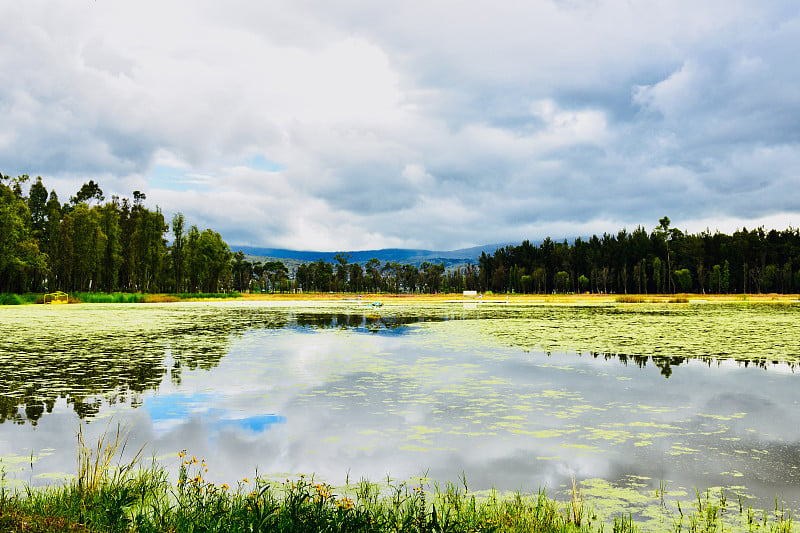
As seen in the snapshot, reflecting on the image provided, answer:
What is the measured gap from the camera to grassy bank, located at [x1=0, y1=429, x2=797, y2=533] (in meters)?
5.30

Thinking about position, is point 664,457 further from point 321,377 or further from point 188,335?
point 188,335

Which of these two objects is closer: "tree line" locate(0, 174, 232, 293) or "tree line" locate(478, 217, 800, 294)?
"tree line" locate(0, 174, 232, 293)

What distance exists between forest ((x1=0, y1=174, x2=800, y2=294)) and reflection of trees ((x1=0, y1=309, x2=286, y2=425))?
56941mm

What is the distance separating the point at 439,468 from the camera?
7848mm

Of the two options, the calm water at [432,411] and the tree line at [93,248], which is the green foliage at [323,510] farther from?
the tree line at [93,248]

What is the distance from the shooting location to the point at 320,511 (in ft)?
18.5

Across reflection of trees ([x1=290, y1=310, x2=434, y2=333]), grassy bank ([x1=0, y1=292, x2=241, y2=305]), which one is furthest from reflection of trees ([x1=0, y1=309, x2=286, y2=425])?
grassy bank ([x1=0, y1=292, x2=241, y2=305])

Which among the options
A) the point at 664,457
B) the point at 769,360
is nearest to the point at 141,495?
the point at 664,457

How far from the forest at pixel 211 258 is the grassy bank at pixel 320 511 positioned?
7929cm

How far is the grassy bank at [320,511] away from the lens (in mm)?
5305

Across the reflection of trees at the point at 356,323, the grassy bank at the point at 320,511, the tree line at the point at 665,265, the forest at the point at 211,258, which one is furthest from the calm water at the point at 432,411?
the tree line at the point at 665,265

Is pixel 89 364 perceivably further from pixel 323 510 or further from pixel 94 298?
pixel 94 298

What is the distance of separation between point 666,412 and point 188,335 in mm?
24807

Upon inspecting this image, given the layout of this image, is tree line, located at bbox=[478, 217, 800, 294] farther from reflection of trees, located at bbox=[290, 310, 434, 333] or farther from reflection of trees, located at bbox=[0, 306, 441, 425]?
reflection of trees, located at bbox=[0, 306, 441, 425]
